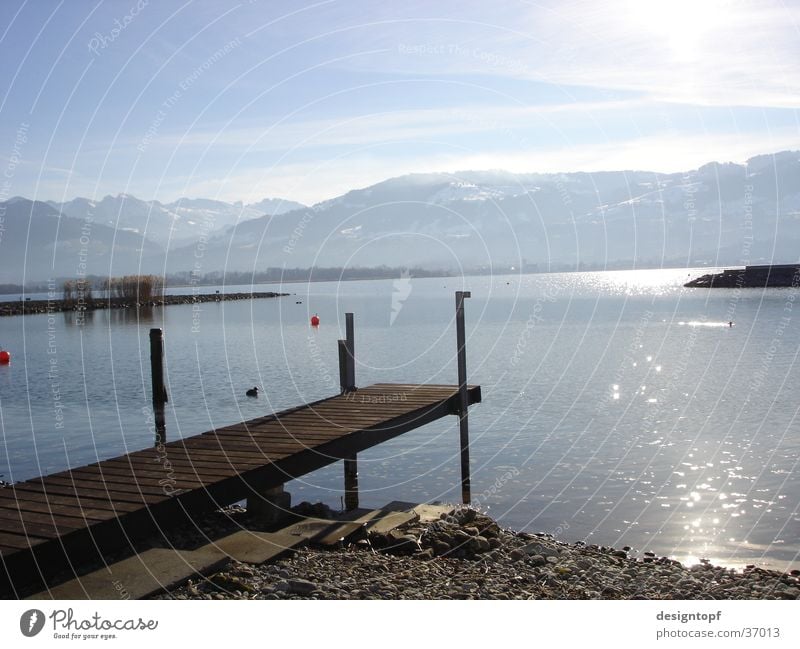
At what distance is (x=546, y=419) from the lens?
25203 millimetres

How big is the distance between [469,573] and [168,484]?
A: 4.02 m

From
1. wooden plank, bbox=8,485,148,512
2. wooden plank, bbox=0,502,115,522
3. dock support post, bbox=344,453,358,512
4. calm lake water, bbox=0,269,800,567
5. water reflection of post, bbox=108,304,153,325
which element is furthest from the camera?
water reflection of post, bbox=108,304,153,325

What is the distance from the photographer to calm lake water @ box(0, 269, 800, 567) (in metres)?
15.4

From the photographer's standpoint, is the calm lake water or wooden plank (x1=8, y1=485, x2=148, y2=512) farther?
the calm lake water

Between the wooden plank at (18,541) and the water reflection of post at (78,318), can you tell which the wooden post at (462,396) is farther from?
the water reflection of post at (78,318)

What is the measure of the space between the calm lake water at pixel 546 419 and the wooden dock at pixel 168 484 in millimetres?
2532

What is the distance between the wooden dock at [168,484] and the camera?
8453mm

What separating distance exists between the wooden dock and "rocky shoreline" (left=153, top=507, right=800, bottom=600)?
111 centimetres

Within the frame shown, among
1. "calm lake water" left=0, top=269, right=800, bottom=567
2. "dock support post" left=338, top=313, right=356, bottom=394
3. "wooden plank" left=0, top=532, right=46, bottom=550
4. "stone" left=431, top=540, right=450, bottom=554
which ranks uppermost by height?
"dock support post" left=338, top=313, right=356, bottom=394

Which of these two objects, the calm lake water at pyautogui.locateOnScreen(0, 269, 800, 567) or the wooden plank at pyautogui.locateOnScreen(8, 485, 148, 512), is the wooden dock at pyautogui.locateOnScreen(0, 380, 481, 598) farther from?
the calm lake water at pyautogui.locateOnScreen(0, 269, 800, 567)

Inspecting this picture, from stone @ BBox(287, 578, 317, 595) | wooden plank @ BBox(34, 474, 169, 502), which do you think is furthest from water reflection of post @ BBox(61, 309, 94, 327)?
stone @ BBox(287, 578, 317, 595)

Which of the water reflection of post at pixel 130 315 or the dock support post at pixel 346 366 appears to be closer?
the dock support post at pixel 346 366

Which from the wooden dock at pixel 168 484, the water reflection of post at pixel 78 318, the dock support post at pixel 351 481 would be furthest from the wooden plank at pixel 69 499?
the water reflection of post at pixel 78 318
